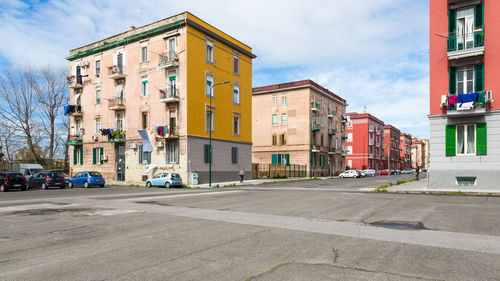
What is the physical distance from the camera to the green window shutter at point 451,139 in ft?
73.2

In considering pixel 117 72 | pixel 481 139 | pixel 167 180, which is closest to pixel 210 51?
pixel 117 72

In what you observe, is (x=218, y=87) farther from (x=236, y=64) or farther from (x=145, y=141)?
(x=145, y=141)

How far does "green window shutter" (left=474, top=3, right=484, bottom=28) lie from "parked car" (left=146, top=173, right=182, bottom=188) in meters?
24.1

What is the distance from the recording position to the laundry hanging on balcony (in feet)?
116

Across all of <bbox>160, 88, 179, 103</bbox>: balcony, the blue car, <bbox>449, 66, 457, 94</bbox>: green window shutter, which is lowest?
the blue car

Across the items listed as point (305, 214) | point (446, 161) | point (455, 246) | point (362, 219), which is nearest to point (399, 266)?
point (455, 246)

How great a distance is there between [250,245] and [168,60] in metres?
29.5

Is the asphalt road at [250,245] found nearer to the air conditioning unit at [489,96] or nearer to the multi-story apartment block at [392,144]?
the air conditioning unit at [489,96]

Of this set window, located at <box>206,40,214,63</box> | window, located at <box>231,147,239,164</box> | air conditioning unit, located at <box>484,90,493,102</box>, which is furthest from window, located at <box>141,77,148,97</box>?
air conditioning unit, located at <box>484,90,493,102</box>

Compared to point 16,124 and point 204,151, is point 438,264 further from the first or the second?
point 16,124

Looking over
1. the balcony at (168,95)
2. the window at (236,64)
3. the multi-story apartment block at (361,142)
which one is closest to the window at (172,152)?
the balcony at (168,95)

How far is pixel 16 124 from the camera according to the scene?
46.8 m

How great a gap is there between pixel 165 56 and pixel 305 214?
2682 cm

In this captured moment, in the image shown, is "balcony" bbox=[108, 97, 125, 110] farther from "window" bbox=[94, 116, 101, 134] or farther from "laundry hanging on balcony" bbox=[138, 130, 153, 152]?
"laundry hanging on balcony" bbox=[138, 130, 153, 152]
